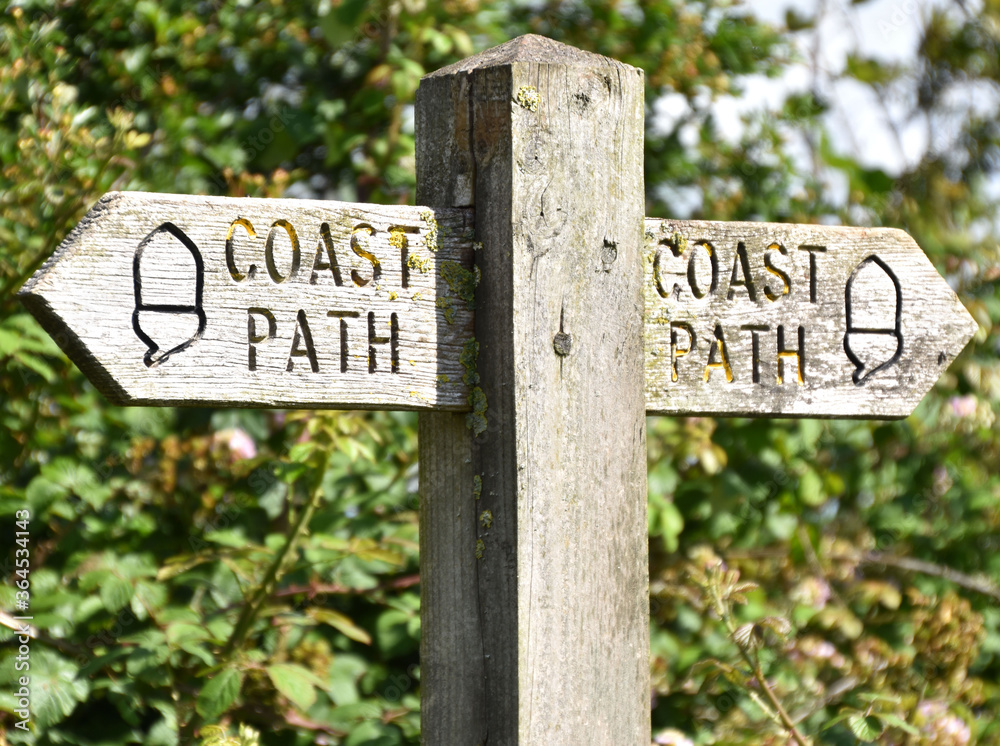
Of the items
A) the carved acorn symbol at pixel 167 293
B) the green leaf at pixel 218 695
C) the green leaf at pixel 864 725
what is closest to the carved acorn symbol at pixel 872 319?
the green leaf at pixel 864 725

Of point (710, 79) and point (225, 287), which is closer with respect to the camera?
point (225, 287)

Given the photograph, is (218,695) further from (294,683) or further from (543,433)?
(543,433)

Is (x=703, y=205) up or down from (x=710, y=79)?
down

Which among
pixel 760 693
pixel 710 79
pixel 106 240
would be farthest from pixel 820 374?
pixel 710 79

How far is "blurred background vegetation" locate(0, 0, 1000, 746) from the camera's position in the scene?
178cm

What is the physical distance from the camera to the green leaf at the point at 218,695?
1.59 m

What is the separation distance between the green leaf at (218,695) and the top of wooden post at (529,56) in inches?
39.5

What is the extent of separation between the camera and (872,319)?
131 centimetres

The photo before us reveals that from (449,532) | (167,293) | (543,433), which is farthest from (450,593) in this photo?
(167,293)

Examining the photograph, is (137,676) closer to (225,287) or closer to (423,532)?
(423,532)

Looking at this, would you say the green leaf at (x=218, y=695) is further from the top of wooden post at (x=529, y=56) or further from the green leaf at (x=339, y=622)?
the top of wooden post at (x=529, y=56)

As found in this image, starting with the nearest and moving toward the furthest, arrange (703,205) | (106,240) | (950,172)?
(106,240)
(703,205)
(950,172)

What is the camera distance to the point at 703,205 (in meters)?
2.98

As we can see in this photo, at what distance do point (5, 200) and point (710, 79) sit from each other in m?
1.89
